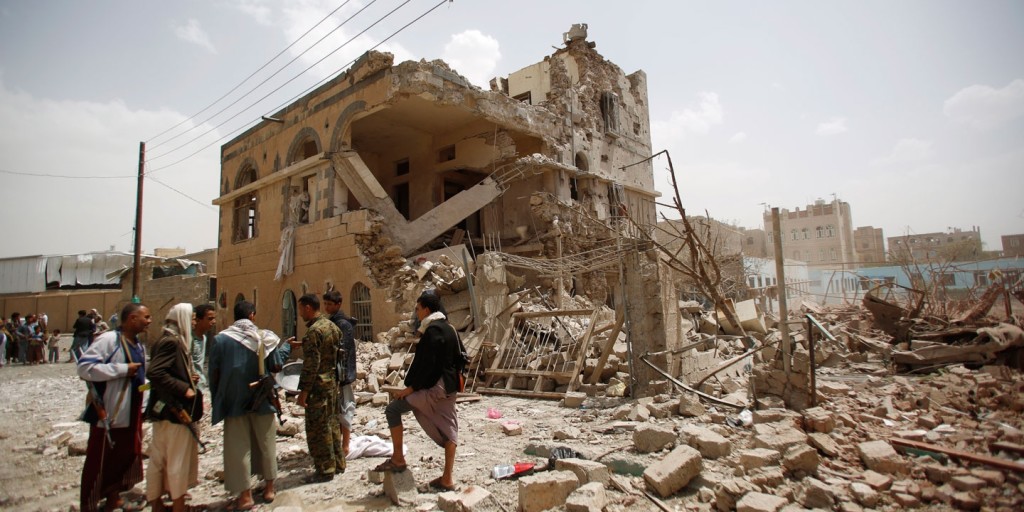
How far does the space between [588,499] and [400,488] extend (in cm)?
144

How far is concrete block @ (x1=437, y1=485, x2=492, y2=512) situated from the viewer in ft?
11.9

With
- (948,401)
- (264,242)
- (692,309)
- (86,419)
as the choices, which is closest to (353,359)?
(86,419)

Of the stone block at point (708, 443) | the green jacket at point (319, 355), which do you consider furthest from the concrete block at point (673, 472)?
the green jacket at point (319, 355)

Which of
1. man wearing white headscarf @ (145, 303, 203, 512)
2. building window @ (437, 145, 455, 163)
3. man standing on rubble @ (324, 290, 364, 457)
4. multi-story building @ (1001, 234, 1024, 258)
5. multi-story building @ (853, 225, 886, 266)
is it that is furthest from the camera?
multi-story building @ (853, 225, 886, 266)

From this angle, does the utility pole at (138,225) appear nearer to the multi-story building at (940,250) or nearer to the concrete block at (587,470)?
the concrete block at (587,470)

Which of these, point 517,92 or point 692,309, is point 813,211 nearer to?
point 517,92

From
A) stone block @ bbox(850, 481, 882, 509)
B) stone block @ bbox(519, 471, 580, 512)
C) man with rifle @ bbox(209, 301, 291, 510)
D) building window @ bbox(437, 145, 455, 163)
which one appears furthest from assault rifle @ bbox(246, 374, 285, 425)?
building window @ bbox(437, 145, 455, 163)

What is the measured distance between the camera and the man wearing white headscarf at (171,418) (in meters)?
3.59

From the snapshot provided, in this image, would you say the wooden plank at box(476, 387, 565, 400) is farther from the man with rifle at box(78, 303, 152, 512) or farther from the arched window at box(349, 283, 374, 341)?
the arched window at box(349, 283, 374, 341)

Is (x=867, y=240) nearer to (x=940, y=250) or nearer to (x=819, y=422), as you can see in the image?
(x=940, y=250)

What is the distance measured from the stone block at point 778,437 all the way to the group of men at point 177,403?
3.67m

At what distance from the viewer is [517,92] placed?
2189 cm


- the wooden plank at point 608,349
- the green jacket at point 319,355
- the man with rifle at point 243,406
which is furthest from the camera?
the wooden plank at point 608,349

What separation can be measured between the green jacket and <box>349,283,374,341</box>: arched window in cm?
909
